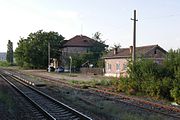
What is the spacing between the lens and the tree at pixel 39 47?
95688mm

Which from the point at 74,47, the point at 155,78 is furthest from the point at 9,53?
the point at 155,78

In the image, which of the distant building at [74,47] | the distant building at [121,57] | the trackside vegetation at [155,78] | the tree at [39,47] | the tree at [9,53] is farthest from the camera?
the tree at [9,53]

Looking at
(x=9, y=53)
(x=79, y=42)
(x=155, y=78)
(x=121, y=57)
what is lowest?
(x=155, y=78)

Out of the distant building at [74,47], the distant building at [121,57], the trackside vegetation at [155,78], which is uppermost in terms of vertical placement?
the distant building at [74,47]

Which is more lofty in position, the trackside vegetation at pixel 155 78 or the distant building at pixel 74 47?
the distant building at pixel 74 47

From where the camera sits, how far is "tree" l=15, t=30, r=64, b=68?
95688mm

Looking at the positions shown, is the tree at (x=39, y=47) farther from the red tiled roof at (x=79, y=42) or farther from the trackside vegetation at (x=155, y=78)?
the trackside vegetation at (x=155, y=78)

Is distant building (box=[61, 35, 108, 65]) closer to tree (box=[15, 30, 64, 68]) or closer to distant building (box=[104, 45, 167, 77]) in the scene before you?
tree (box=[15, 30, 64, 68])

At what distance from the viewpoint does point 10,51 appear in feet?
610

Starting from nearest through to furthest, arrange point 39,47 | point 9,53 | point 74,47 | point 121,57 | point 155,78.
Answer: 1. point 155,78
2. point 121,57
3. point 39,47
4. point 74,47
5. point 9,53

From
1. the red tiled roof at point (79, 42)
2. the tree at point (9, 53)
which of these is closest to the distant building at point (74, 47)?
the red tiled roof at point (79, 42)

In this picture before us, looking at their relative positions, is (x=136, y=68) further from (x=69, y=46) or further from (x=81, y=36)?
(x=81, y=36)

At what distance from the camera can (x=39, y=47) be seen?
96.2 meters

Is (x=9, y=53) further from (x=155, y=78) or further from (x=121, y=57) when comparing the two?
(x=155, y=78)
